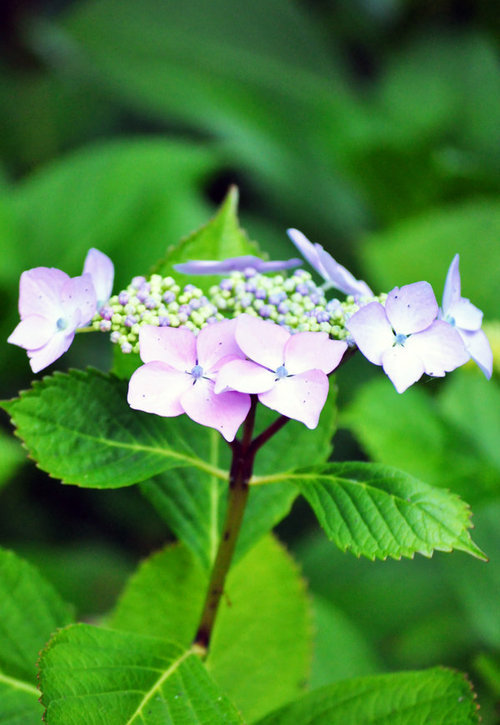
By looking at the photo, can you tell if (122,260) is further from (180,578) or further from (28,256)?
(180,578)

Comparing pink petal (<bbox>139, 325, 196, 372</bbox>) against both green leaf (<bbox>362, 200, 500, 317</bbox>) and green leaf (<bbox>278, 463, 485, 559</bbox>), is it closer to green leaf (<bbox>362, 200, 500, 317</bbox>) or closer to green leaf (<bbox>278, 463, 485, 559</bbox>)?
green leaf (<bbox>278, 463, 485, 559</bbox>)

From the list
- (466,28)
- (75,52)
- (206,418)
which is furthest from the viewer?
(75,52)

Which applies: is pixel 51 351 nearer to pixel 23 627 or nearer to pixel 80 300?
pixel 80 300

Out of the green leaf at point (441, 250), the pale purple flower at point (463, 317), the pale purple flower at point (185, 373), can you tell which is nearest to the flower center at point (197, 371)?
the pale purple flower at point (185, 373)

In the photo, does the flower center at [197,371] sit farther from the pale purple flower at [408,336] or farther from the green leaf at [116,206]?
A: the green leaf at [116,206]

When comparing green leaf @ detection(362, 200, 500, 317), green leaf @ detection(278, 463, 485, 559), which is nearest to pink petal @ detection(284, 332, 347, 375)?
green leaf @ detection(278, 463, 485, 559)

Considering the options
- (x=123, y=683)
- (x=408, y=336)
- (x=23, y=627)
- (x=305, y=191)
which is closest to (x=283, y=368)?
(x=408, y=336)

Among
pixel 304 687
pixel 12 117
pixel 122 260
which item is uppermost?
pixel 12 117

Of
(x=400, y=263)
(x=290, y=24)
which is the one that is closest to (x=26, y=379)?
(x=400, y=263)
